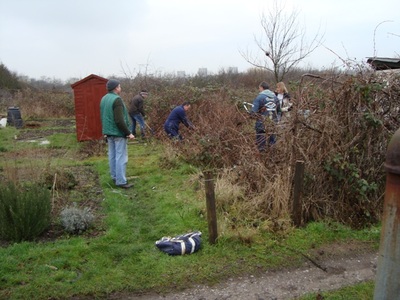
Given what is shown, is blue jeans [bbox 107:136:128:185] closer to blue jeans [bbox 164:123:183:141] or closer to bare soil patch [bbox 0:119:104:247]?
bare soil patch [bbox 0:119:104:247]

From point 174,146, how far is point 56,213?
13.6 feet

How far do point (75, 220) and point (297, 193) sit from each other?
10.2 ft

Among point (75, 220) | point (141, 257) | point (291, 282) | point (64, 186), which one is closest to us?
point (291, 282)

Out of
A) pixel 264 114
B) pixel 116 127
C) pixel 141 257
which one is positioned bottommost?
pixel 141 257

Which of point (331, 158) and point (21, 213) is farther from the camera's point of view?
point (331, 158)

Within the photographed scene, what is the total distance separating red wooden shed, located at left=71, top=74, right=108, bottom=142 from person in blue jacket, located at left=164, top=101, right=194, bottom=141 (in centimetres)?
371

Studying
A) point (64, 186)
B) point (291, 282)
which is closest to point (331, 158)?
point (291, 282)

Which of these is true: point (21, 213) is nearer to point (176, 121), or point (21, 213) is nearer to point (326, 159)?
point (326, 159)

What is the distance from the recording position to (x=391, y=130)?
5.67 m

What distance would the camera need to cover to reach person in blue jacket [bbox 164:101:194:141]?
968 cm

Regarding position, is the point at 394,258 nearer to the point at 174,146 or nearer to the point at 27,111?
the point at 174,146

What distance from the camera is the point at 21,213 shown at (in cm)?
470

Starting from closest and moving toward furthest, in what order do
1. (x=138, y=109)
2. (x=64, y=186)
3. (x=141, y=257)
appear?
(x=141, y=257) < (x=64, y=186) < (x=138, y=109)

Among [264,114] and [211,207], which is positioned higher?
[264,114]
